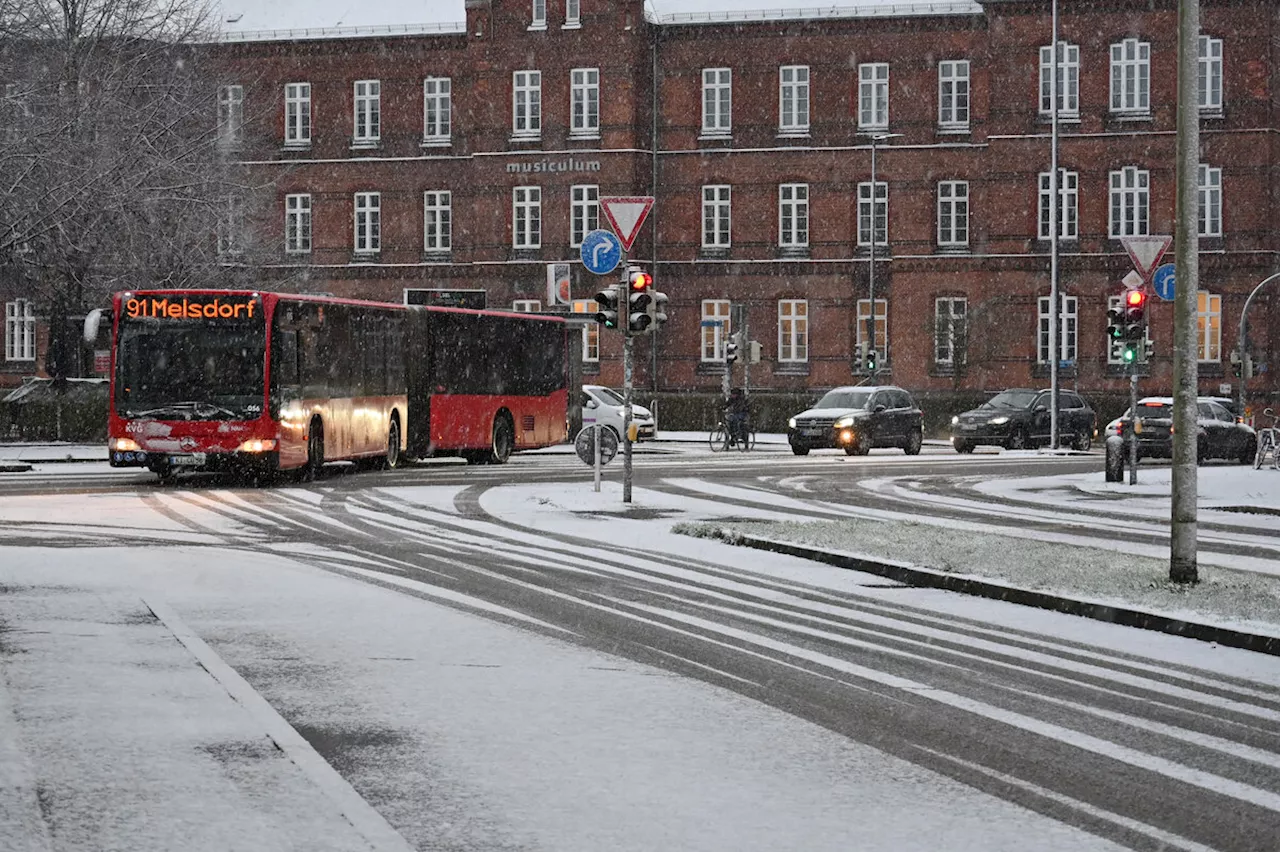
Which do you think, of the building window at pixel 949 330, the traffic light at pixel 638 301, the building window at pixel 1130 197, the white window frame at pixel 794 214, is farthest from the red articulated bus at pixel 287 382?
the building window at pixel 1130 197

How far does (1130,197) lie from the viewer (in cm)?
6175

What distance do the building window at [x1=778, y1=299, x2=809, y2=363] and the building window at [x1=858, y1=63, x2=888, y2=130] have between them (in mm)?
6179

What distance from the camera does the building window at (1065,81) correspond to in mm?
61094

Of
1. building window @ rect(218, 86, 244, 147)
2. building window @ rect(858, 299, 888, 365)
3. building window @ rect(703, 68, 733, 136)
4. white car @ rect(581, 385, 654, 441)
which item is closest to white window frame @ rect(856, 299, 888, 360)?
building window @ rect(858, 299, 888, 365)

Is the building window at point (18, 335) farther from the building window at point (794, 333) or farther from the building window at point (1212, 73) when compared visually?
the building window at point (1212, 73)

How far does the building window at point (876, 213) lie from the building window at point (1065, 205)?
16.5ft

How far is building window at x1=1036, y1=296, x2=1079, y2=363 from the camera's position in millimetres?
61844

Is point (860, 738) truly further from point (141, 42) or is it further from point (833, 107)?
point (833, 107)

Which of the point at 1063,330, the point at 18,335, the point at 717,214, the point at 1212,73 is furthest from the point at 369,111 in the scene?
the point at 1212,73

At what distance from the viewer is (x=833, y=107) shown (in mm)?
63906

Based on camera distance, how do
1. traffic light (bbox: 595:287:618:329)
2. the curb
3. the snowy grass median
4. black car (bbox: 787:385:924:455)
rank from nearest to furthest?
the curb
the snowy grass median
traffic light (bbox: 595:287:618:329)
black car (bbox: 787:385:924:455)

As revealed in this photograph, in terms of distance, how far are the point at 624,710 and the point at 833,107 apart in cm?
5640

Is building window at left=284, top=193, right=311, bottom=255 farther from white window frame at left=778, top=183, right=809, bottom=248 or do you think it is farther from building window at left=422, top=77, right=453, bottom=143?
white window frame at left=778, top=183, right=809, bottom=248

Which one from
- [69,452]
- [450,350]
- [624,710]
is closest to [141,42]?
[69,452]
